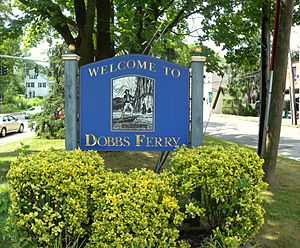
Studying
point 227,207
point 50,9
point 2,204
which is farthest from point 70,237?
point 50,9

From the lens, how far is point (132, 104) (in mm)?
4438

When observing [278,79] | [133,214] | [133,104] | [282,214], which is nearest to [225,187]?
[133,214]

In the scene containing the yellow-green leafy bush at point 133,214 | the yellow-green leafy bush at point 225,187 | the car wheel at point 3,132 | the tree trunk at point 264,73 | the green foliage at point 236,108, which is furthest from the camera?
the green foliage at point 236,108

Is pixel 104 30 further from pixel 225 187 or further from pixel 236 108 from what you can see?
pixel 236 108

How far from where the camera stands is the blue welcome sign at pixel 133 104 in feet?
14.5

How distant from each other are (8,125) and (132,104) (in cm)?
1949

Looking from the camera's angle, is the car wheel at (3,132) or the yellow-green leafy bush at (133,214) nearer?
the yellow-green leafy bush at (133,214)

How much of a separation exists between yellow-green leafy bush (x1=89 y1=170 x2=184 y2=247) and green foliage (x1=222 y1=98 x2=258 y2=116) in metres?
40.1

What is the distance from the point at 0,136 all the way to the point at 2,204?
62.3ft

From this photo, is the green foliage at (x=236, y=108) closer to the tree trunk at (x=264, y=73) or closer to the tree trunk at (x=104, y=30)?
the tree trunk at (x=104, y=30)

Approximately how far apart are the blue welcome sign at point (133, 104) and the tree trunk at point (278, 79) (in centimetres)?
288

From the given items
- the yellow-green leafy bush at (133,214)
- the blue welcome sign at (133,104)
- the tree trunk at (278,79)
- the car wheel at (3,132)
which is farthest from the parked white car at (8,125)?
the yellow-green leafy bush at (133,214)

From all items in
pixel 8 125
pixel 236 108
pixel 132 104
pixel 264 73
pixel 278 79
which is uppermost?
pixel 264 73

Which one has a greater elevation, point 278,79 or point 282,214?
point 278,79
